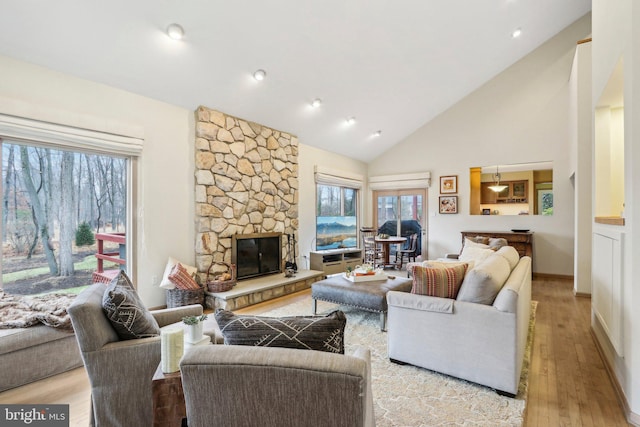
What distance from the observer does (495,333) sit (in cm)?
215

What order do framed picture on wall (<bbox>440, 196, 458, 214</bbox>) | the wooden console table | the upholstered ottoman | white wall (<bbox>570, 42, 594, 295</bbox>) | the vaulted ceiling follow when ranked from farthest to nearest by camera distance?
1. framed picture on wall (<bbox>440, 196, 458, 214</bbox>)
2. the wooden console table
3. white wall (<bbox>570, 42, 594, 295</bbox>)
4. the upholstered ottoman
5. the vaulted ceiling

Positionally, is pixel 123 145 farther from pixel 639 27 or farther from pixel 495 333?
pixel 639 27

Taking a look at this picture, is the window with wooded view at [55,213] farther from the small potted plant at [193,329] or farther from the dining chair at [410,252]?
the dining chair at [410,252]

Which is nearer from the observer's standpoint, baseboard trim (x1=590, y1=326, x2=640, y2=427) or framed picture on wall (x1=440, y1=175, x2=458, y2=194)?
baseboard trim (x1=590, y1=326, x2=640, y2=427)

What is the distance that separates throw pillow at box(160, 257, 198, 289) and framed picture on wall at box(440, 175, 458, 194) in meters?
5.42

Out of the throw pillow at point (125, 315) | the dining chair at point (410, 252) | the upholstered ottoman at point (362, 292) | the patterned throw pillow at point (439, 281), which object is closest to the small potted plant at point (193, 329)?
the throw pillow at point (125, 315)

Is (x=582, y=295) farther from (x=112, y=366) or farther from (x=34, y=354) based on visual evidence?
(x=34, y=354)

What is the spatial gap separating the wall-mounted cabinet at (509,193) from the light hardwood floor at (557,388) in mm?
5114

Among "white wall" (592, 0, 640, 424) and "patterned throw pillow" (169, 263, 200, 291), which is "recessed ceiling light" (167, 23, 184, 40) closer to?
"patterned throw pillow" (169, 263, 200, 291)

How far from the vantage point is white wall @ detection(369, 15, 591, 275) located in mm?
5875

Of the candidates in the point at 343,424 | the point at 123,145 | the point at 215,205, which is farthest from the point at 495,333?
the point at 123,145

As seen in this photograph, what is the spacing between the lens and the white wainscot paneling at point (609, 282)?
2229mm

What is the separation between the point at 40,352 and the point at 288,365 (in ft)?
8.29

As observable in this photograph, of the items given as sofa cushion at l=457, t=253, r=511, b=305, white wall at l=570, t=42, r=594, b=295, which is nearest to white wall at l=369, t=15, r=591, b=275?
white wall at l=570, t=42, r=594, b=295
